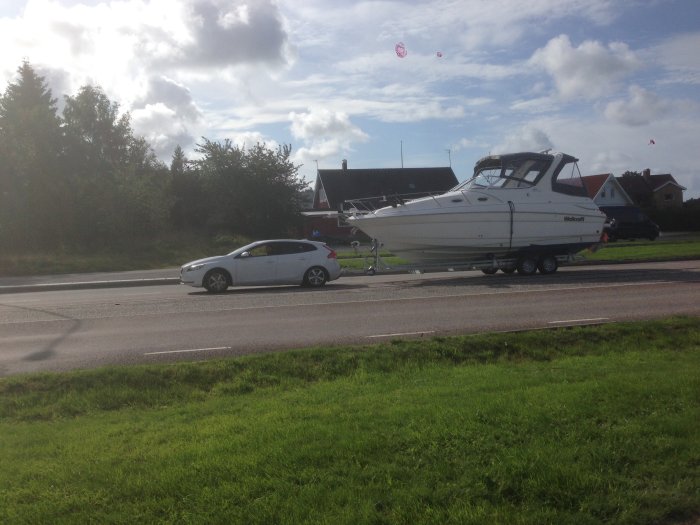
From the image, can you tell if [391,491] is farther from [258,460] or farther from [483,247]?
[483,247]

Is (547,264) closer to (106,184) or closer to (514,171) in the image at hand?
(514,171)

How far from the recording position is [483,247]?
71.4 ft

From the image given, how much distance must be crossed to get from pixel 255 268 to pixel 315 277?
5.59 ft

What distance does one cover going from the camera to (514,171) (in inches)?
885

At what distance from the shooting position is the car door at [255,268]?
66.9 ft

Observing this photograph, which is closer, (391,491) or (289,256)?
(391,491)

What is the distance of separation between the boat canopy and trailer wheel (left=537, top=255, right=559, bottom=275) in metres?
2.04

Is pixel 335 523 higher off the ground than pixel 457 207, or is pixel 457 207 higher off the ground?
pixel 457 207

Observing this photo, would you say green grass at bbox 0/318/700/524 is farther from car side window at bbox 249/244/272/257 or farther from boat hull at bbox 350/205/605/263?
boat hull at bbox 350/205/605/263

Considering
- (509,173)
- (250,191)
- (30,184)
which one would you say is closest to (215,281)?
(509,173)

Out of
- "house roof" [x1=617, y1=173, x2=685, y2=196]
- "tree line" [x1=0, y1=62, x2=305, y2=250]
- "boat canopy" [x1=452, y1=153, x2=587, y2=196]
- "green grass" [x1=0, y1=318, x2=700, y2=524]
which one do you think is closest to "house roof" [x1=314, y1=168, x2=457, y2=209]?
"tree line" [x1=0, y1=62, x2=305, y2=250]

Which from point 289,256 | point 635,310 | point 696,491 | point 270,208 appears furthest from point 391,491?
point 270,208

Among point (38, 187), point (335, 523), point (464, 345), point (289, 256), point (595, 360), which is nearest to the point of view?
point (335, 523)

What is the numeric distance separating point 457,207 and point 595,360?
12.1m
